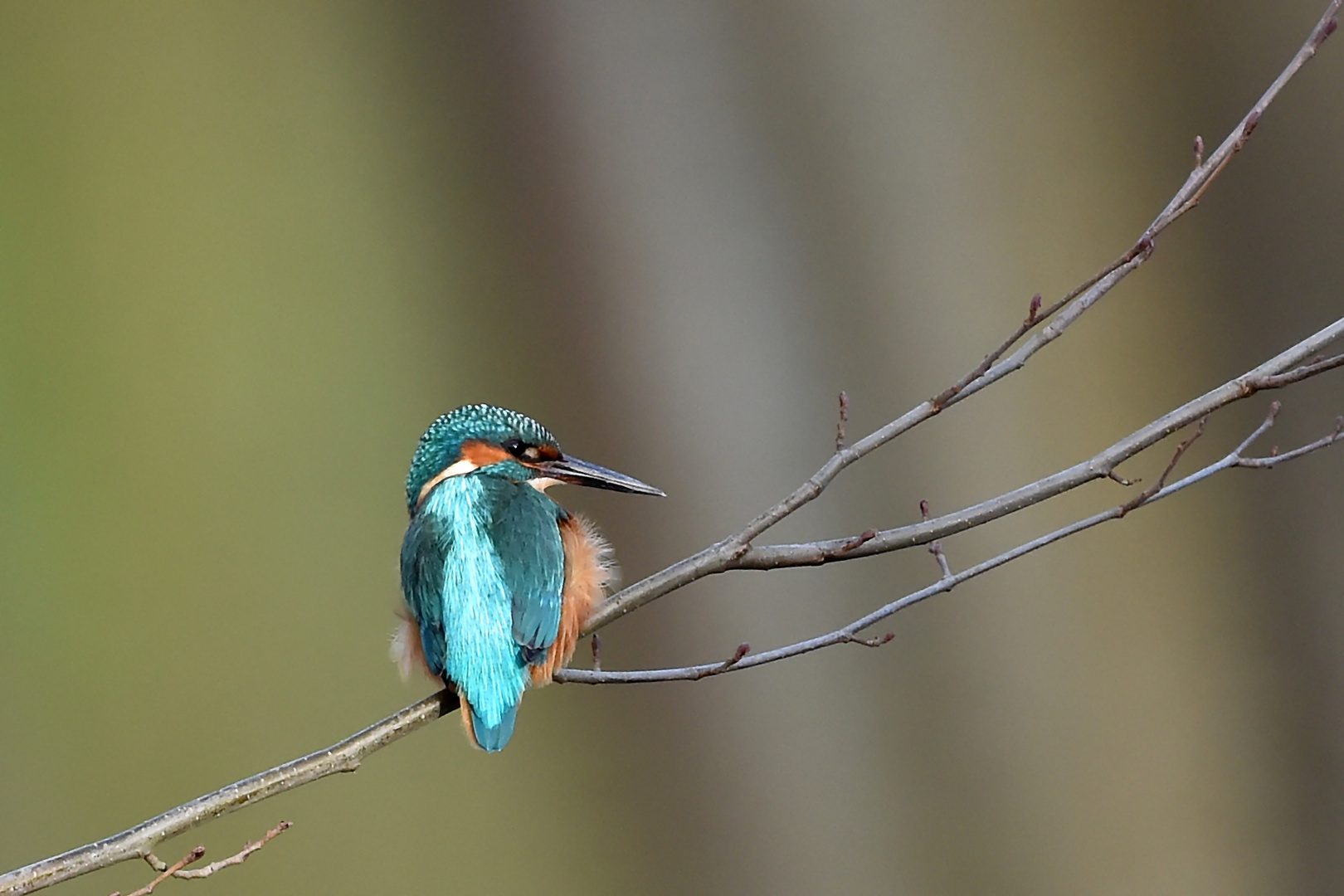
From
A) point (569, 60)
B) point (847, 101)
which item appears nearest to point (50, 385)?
point (569, 60)

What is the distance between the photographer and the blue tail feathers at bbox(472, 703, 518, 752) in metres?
1.17

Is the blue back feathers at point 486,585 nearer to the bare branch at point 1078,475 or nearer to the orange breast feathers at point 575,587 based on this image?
the orange breast feathers at point 575,587

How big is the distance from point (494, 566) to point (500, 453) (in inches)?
7.8

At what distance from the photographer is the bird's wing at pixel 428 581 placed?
1.25 meters

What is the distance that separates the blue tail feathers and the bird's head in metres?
0.32

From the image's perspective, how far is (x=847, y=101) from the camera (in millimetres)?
2381

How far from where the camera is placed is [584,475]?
142 cm

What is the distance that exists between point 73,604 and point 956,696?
6.18 feet

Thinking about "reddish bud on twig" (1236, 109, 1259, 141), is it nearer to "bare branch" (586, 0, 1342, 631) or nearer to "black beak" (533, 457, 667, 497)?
"bare branch" (586, 0, 1342, 631)

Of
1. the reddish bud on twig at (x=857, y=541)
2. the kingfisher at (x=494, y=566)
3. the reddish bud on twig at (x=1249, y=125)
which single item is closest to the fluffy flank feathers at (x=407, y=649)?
the kingfisher at (x=494, y=566)

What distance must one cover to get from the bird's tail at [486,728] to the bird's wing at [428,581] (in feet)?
0.19

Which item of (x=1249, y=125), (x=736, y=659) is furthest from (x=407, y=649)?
(x=1249, y=125)

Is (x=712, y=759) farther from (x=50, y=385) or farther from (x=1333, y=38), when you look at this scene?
(x=1333, y=38)

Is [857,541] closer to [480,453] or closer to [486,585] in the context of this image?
[486,585]
